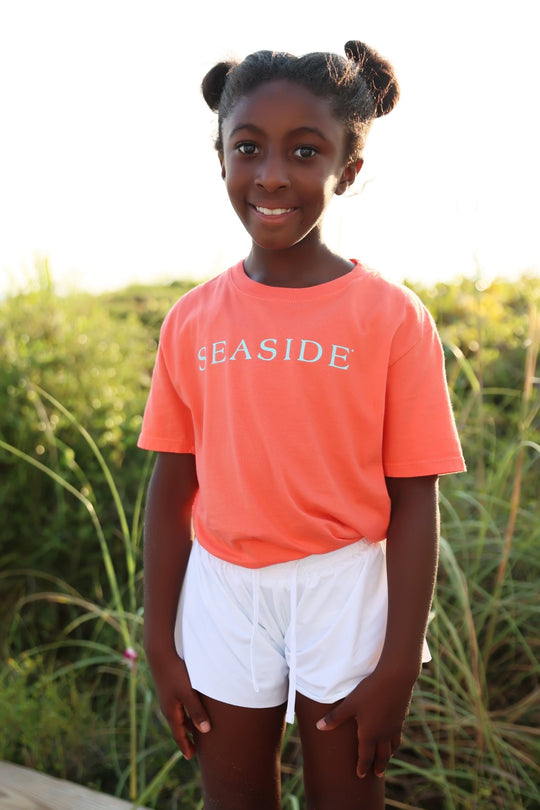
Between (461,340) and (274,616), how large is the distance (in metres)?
2.67

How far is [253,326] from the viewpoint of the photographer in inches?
61.9

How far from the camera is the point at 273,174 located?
1477 millimetres

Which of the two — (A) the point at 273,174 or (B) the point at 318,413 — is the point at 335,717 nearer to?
(B) the point at 318,413

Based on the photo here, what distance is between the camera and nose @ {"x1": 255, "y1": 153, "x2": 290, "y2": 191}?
148cm

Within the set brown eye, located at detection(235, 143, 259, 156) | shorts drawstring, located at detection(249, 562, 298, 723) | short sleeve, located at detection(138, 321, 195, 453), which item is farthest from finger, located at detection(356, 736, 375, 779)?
brown eye, located at detection(235, 143, 259, 156)

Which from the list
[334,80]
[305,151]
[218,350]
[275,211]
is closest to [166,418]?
[218,350]

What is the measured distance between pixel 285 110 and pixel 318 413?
20.9 inches

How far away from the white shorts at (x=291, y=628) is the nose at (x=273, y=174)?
661 mm

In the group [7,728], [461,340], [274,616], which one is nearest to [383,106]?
[274,616]

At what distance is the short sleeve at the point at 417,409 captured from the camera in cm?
152

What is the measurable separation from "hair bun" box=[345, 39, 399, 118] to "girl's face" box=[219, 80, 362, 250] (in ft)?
0.61

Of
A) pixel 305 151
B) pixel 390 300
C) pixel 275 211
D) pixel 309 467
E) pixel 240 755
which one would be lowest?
pixel 240 755

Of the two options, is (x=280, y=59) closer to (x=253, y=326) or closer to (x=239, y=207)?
(x=239, y=207)

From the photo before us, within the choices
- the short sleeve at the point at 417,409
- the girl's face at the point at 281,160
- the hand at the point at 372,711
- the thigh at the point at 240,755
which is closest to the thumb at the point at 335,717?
the hand at the point at 372,711
